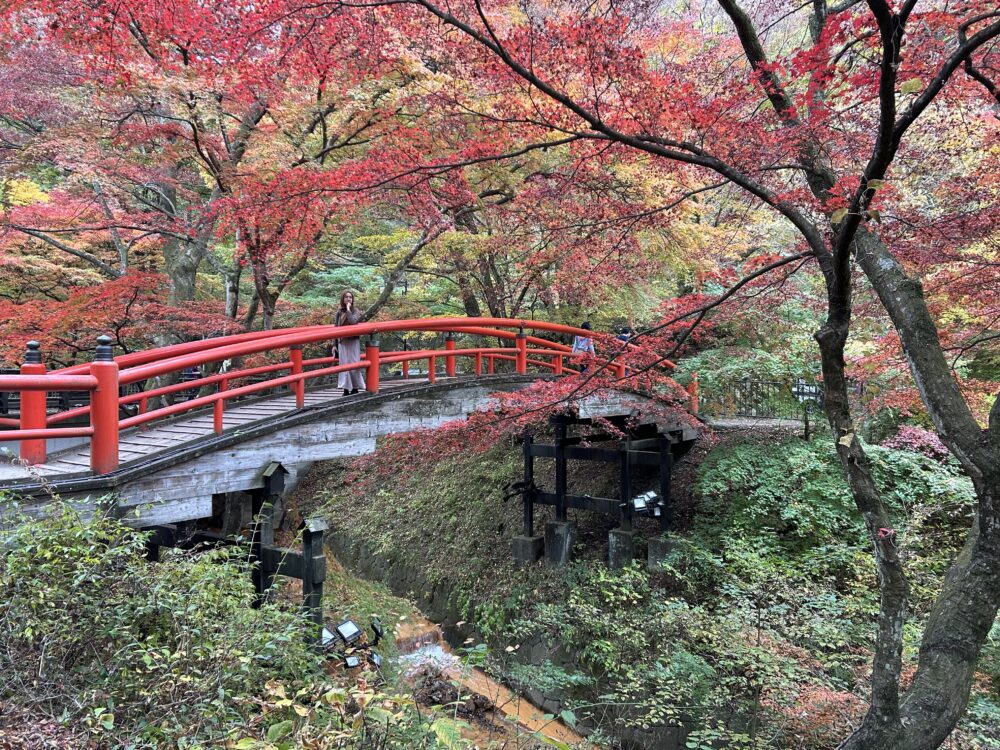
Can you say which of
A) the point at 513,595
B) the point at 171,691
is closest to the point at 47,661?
the point at 171,691

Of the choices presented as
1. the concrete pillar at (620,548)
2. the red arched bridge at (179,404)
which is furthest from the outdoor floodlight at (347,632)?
the concrete pillar at (620,548)

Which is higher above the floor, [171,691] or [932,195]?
[932,195]

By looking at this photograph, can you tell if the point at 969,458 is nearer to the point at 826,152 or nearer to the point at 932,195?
the point at 826,152

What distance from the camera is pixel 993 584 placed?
11.2 feet

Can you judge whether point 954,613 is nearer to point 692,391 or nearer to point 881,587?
point 881,587

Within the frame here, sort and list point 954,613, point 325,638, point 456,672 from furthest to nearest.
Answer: point 456,672
point 325,638
point 954,613

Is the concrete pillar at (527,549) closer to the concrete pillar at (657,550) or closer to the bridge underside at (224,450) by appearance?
the concrete pillar at (657,550)

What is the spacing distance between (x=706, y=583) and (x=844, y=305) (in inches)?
219

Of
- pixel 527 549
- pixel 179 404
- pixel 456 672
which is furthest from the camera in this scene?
pixel 527 549

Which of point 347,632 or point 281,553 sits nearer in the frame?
point 281,553

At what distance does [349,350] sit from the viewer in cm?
655

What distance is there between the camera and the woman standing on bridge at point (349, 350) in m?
6.39

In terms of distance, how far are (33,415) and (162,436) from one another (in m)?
1.08

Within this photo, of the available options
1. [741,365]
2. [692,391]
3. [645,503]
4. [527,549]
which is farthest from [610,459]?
[741,365]
